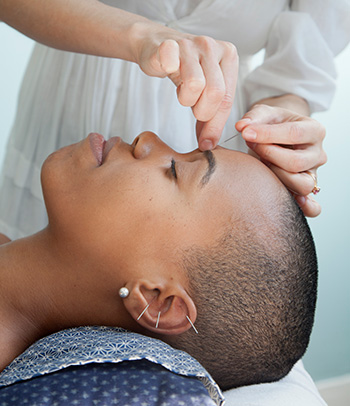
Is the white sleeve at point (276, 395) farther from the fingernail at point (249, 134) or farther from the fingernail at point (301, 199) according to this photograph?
the fingernail at point (249, 134)

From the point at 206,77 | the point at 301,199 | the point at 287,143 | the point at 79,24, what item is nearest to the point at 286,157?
the point at 287,143

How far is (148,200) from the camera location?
1.00 metres

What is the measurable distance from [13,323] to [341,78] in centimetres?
181

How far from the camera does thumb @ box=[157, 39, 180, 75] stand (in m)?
0.87

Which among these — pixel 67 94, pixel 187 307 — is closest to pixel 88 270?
pixel 187 307

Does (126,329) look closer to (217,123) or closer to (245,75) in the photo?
(217,123)

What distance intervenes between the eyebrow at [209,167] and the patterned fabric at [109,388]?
36cm

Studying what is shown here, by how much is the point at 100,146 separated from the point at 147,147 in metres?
0.11

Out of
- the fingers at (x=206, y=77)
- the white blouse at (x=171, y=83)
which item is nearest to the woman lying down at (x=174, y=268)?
the fingers at (x=206, y=77)

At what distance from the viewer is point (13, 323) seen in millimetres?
1029

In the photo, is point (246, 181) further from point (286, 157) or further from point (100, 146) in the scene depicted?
point (100, 146)

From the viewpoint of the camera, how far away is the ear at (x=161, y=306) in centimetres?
96

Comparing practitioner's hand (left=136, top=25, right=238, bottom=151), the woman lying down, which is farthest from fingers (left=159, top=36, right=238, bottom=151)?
the woman lying down

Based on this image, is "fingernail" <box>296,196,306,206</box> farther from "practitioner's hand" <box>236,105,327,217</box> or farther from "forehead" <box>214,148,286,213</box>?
"forehead" <box>214,148,286,213</box>
